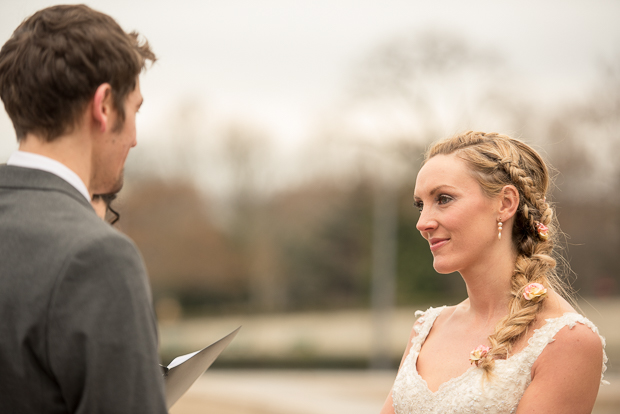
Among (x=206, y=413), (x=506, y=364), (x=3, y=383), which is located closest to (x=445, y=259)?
(x=506, y=364)

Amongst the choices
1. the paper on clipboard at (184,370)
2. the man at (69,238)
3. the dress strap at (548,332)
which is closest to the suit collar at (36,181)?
the man at (69,238)

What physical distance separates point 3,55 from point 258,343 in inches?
→ 931

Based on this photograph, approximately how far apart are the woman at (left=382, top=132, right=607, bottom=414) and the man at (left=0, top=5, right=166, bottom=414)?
1.64m

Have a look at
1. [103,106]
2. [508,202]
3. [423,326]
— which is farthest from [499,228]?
[103,106]

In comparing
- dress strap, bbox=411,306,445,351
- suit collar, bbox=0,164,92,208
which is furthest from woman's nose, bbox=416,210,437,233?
suit collar, bbox=0,164,92,208

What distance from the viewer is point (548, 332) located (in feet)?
8.36

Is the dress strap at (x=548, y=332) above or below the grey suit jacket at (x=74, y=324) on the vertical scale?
below

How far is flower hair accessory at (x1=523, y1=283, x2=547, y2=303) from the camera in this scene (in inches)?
105

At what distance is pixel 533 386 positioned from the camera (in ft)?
8.11

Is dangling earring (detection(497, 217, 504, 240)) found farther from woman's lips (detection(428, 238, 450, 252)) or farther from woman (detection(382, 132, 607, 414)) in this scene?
woman's lips (detection(428, 238, 450, 252))

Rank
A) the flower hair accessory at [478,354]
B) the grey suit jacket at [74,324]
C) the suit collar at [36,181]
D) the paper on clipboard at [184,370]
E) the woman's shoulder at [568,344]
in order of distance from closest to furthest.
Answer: the grey suit jacket at [74,324] < the suit collar at [36,181] < the paper on clipboard at [184,370] < the woman's shoulder at [568,344] < the flower hair accessory at [478,354]

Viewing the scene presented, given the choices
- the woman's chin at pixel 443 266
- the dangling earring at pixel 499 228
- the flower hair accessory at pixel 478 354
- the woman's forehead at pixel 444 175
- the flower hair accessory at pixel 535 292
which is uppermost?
the woman's forehead at pixel 444 175

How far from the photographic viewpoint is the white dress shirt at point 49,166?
5.15ft

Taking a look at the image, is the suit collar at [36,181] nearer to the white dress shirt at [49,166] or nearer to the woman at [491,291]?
the white dress shirt at [49,166]
